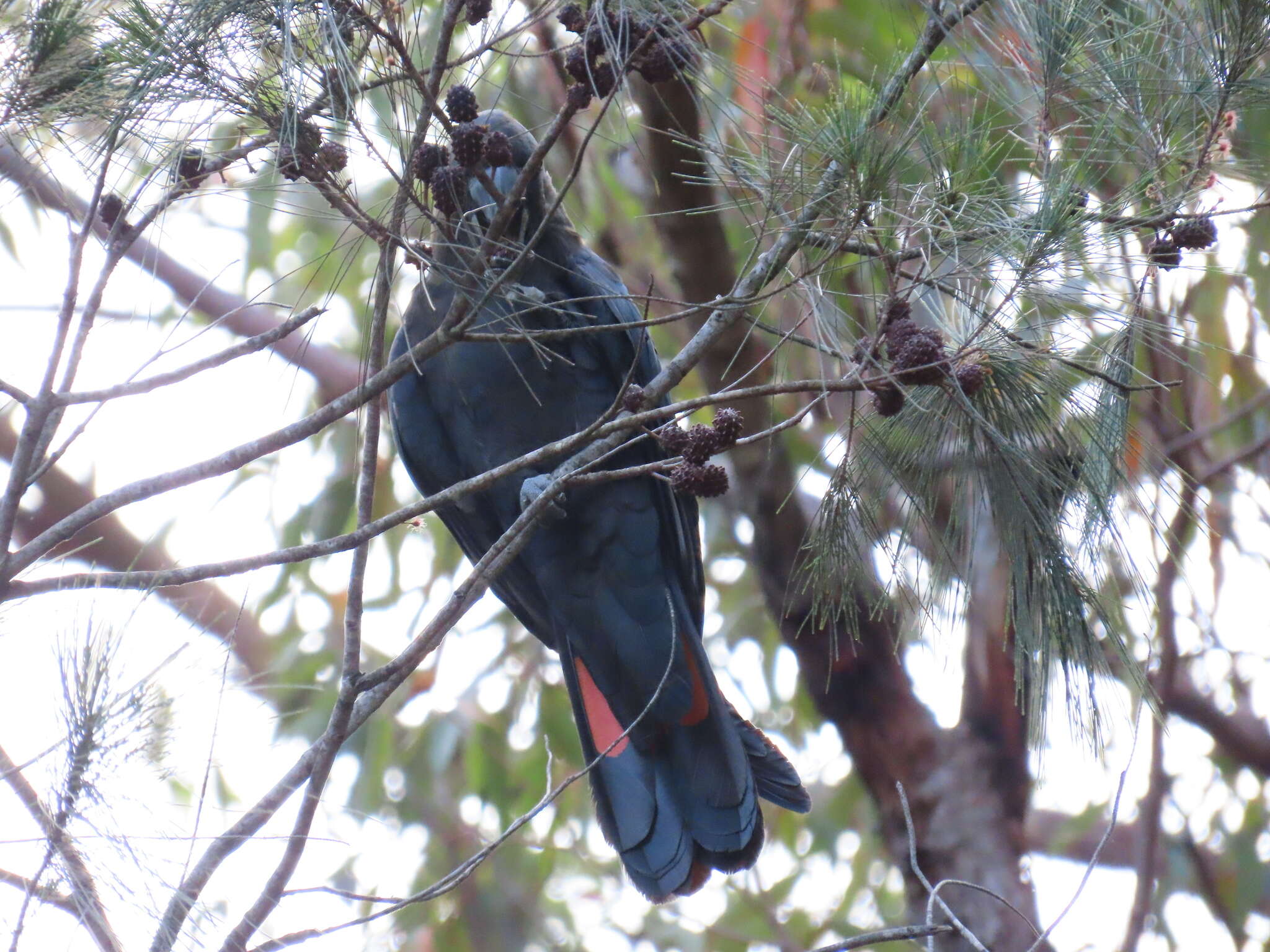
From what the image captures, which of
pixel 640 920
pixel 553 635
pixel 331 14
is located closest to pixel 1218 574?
pixel 553 635

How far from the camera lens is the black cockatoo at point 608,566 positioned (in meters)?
2.25

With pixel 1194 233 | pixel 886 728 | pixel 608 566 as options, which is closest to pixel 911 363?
pixel 1194 233

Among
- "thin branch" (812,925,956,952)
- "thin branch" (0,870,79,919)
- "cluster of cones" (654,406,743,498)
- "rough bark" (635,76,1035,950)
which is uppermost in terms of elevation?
"rough bark" (635,76,1035,950)

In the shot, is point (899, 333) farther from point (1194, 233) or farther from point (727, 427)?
point (1194, 233)

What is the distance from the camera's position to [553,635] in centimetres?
265

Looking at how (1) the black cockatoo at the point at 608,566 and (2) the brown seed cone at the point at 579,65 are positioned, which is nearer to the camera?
(2) the brown seed cone at the point at 579,65

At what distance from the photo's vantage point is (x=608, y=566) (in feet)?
8.07

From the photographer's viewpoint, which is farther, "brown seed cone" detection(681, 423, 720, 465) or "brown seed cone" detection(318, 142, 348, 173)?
"brown seed cone" detection(681, 423, 720, 465)

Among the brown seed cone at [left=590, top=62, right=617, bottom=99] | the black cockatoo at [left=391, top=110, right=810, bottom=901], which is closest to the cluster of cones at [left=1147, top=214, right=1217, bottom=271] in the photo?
the brown seed cone at [left=590, top=62, right=617, bottom=99]

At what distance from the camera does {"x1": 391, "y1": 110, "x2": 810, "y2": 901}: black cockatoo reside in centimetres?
225

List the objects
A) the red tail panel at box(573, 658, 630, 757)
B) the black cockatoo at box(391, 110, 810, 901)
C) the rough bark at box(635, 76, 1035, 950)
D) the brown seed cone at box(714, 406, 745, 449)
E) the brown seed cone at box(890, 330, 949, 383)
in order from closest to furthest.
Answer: the brown seed cone at box(890, 330, 949, 383), the brown seed cone at box(714, 406, 745, 449), the black cockatoo at box(391, 110, 810, 901), the red tail panel at box(573, 658, 630, 757), the rough bark at box(635, 76, 1035, 950)

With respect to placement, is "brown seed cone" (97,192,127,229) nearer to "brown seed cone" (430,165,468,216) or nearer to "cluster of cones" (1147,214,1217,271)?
"brown seed cone" (430,165,468,216)

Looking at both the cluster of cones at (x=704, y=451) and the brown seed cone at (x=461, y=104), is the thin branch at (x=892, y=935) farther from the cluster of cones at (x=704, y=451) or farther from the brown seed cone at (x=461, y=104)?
the brown seed cone at (x=461, y=104)

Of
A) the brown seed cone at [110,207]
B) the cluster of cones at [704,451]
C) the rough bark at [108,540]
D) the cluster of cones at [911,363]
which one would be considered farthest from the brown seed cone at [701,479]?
the rough bark at [108,540]
